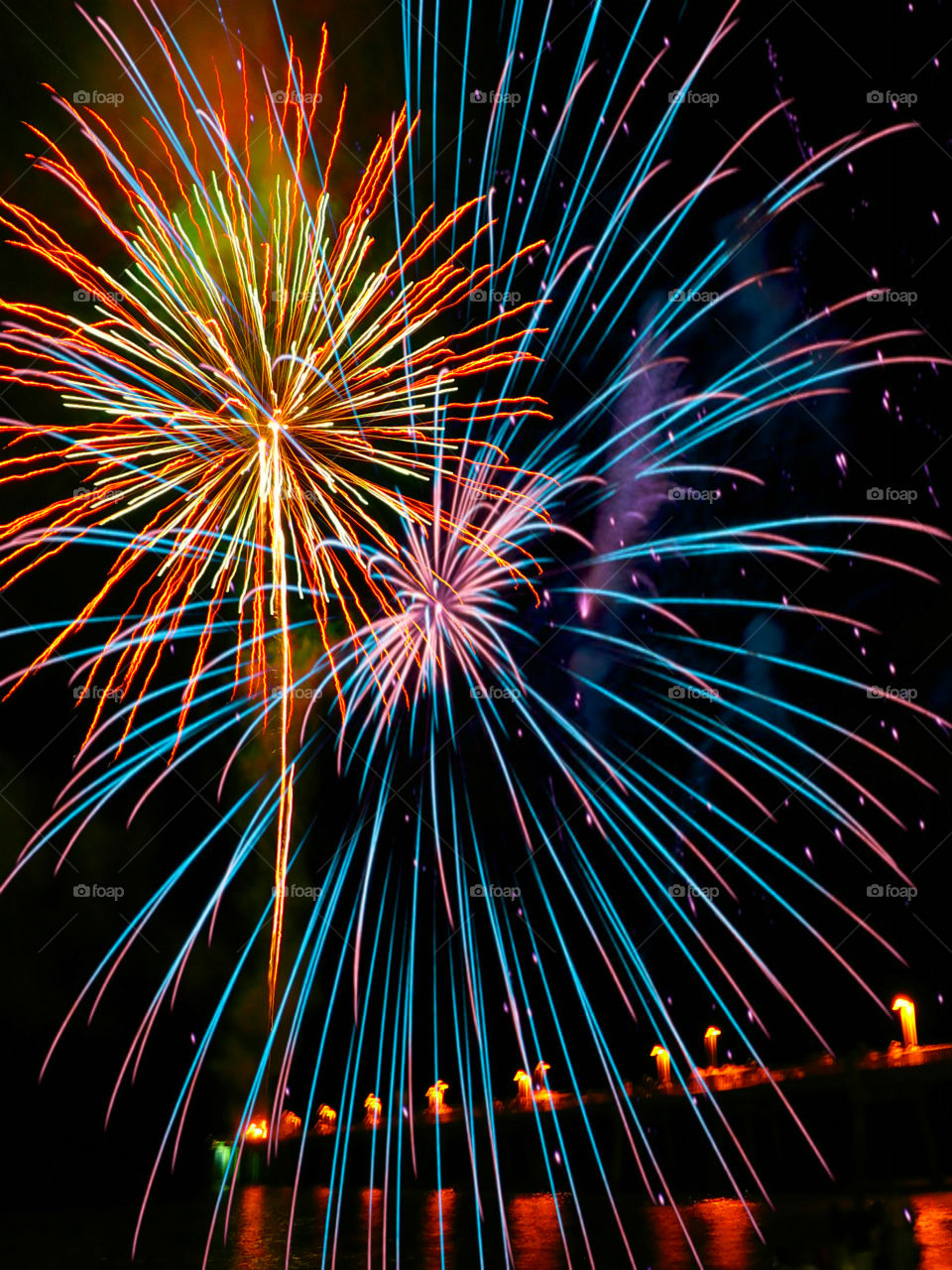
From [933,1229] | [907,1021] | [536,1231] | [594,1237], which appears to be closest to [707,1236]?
[594,1237]

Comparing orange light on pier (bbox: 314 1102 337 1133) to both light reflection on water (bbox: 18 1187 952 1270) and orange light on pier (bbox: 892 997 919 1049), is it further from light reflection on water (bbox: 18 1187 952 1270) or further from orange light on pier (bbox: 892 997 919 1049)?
orange light on pier (bbox: 892 997 919 1049)

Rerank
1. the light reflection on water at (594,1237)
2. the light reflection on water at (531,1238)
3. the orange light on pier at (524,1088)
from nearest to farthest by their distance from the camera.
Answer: the light reflection on water at (531,1238) < the light reflection on water at (594,1237) < the orange light on pier at (524,1088)

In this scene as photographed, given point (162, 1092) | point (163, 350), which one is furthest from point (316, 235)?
point (162, 1092)

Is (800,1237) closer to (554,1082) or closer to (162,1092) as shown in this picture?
(554,1082)

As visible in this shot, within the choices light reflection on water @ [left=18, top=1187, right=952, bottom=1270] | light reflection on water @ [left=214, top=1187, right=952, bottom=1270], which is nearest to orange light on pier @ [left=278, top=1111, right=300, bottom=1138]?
light reflection on water @ [left=18, top=1187, right=952, bottom=1270]

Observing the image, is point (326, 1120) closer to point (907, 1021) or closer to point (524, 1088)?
point (524, 1088)

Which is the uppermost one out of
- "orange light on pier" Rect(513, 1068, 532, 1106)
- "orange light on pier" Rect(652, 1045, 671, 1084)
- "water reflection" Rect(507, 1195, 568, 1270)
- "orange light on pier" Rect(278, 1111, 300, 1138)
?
"orange light on pier" Rect(278, 1111, 300, 1138)

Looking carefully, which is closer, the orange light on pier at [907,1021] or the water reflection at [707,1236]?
the water reflection at [707,1236]

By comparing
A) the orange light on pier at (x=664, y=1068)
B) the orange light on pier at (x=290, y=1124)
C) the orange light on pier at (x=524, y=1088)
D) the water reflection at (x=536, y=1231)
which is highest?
the orange light on pier at (x=290, y=1124)

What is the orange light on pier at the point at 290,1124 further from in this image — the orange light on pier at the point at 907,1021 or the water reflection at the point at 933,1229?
the water reflection at the point at 933,1229

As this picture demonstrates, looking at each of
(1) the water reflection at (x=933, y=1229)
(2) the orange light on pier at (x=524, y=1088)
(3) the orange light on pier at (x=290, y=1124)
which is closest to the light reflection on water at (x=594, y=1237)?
(1) the water reflection at (x=933, y=1229)

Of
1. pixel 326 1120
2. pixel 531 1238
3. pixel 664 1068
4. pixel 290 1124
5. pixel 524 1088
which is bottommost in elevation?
pixel 531 1238

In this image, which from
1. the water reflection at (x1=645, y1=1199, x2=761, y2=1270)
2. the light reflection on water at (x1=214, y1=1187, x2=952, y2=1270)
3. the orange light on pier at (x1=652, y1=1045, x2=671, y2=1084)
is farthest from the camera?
the orange light on pier at (x1=652, y1=1045, x2=671, y2=1084)
